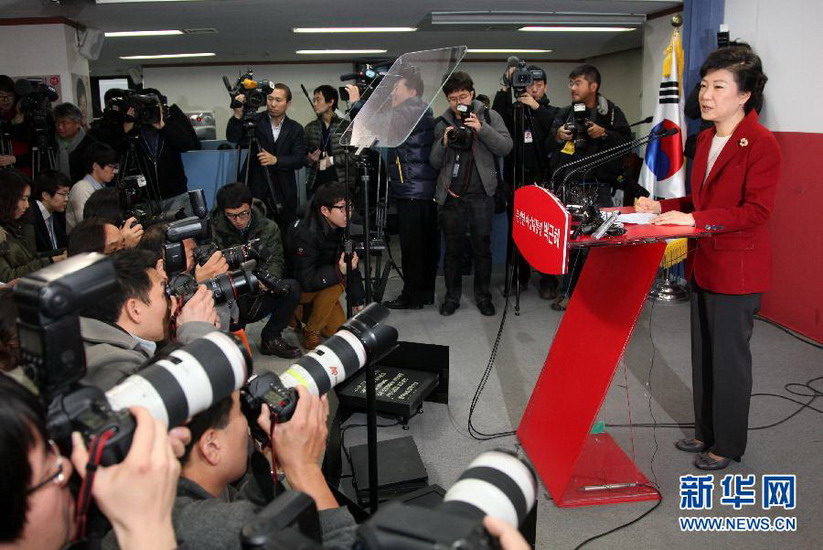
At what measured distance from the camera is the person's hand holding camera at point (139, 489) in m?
0.84

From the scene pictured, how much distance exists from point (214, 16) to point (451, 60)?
410cm

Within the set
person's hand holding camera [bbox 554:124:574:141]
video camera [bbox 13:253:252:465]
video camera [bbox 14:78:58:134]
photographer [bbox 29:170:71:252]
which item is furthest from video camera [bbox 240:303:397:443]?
video camera [bbox 14:78:58:134]

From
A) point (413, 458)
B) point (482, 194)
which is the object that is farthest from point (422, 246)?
point (413, 458)

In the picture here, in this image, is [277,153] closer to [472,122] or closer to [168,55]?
[472,122]

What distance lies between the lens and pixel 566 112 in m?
4.16

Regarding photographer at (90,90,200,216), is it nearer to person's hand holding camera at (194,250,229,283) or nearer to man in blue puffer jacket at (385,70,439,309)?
man in blue puffer jacket at (385,70,439,309)

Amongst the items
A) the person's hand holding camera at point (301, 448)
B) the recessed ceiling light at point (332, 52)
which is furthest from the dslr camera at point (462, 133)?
the recessed ceiling light at point (332, 52)

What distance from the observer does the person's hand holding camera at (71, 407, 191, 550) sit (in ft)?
2.74

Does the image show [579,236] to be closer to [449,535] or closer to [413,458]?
[413,458]

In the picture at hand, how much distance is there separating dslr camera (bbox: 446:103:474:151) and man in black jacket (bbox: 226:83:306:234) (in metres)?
1.10

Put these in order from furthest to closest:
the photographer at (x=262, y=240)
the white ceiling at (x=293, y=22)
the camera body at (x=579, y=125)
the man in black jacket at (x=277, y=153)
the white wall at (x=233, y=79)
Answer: the white wall at (x=233, y=79) → the white ceiling at (x=293, y=22) → the man in black jacket at (x=277, y=153) → the camera body at (x=579, y=125) → the photographer at (x=262, y=240)

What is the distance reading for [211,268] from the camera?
93.8 inches

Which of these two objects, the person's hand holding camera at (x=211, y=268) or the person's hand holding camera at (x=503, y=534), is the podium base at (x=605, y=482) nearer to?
the person's hand holding camera at (x=211, y=268)

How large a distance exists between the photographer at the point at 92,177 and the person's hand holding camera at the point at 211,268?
183cm
